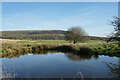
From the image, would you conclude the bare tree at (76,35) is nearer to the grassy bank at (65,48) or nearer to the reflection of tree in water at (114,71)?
the grassy bank at (65,48)

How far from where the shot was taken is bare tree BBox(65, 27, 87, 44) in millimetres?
26375

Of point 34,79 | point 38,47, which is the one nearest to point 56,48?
point 38,47

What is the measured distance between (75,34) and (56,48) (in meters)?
8.36

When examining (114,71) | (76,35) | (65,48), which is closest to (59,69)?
(114,71)

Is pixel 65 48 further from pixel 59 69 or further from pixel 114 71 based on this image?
pixel 114 71

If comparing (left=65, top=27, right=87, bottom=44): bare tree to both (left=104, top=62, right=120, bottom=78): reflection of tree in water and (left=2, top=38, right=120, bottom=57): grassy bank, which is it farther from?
(left=104, top=62, right=120, bottom=78): reflection of tree in water

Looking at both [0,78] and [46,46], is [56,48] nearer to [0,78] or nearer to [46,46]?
[46,46]

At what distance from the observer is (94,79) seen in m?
5.80

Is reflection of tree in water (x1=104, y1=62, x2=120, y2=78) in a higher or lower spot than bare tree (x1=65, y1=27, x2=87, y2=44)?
lower

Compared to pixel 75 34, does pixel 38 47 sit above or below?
below

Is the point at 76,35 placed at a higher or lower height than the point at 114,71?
higher

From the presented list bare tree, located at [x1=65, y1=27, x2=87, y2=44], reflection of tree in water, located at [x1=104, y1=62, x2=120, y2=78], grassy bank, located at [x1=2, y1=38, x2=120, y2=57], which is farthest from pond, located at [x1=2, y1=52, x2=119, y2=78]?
bare tree, located at [x1=65, y1=27, x2=87, y2=44]

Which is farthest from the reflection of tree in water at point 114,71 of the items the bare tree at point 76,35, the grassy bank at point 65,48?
the bare tree at point 76,35

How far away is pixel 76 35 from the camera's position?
26.5 meters
